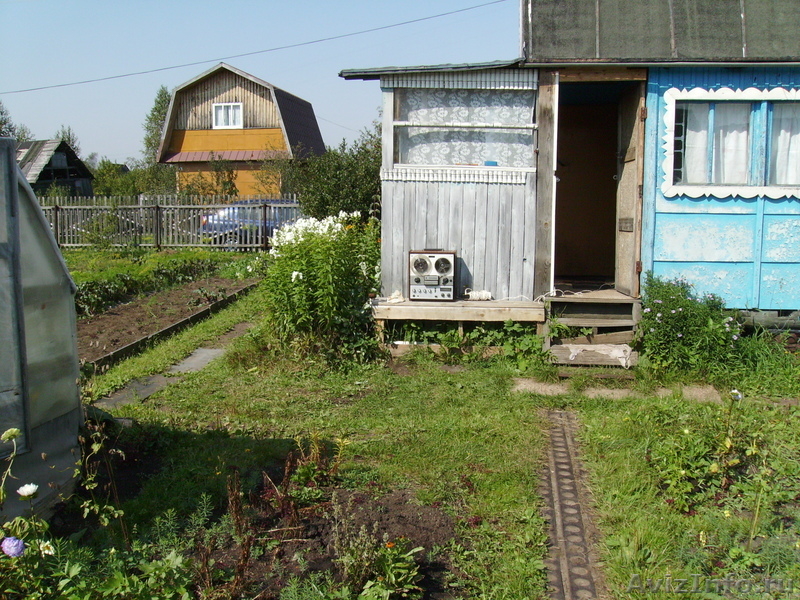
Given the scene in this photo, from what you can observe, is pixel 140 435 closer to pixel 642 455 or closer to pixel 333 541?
pixel 333 541

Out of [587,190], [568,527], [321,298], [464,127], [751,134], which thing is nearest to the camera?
[568,527]

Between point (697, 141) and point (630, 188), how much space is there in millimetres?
866

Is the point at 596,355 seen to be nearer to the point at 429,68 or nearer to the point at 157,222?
the point at 429,68

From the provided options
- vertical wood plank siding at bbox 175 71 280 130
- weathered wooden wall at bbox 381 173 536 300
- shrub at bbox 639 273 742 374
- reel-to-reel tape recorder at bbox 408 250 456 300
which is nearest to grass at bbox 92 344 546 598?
reel-to-reel tape recorder at bbox 408 250 456 300

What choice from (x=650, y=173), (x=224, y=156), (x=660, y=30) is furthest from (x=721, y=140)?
(x=224, y=156)

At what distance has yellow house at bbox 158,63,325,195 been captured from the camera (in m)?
31.9

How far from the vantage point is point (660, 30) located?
811 cm

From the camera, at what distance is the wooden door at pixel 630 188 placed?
8281 millimetres

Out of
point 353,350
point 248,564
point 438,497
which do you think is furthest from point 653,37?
point 248,564

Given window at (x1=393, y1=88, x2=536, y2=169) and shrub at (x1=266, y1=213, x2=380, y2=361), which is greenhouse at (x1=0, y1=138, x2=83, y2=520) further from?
window at (x1=393, y1=88, x2=536, y2=169)

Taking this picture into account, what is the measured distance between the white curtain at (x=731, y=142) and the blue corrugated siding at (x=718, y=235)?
275 millimetres

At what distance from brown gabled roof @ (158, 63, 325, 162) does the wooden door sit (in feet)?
74.7

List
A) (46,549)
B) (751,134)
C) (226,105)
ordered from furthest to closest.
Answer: (226,105) → (751,134) → (46,549)

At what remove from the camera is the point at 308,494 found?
438 centimetres
